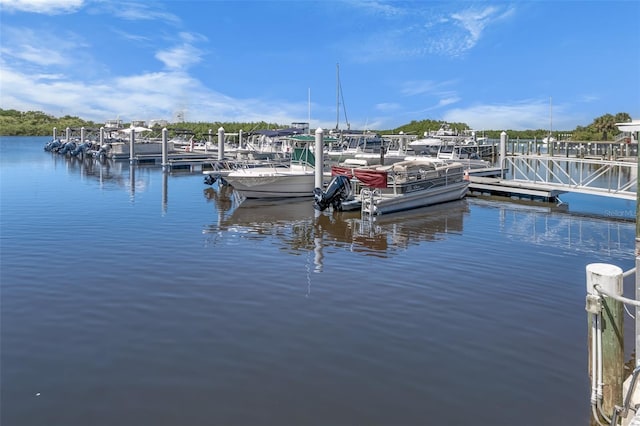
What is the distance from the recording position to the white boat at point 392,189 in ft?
66.7

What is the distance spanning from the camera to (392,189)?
845 inches

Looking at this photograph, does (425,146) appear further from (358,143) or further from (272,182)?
(272,182)

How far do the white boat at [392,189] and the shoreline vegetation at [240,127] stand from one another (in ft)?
128

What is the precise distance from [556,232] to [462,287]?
8368 millimetres

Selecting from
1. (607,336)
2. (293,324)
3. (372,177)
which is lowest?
(293,324)

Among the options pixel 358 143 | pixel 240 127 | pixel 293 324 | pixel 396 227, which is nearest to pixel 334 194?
pixel 396 227

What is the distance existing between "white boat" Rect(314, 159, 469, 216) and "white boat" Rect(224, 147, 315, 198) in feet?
6.30

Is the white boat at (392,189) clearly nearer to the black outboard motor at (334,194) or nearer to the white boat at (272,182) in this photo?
the black outboard motor at (334,194)

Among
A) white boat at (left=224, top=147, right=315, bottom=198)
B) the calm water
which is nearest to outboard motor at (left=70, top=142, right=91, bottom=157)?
white boat at (left=224, top=147, right=315, bottom=198)

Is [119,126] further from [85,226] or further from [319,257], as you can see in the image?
[319,257]

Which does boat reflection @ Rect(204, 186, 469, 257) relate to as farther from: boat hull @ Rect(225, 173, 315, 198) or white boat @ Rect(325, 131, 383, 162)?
white boat @ Rect(325, 131, 383, 162)

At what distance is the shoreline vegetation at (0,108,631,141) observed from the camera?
8281 centimetres

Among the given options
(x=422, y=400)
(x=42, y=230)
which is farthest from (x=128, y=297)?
(x=42, y=230)

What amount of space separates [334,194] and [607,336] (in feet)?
50.1
